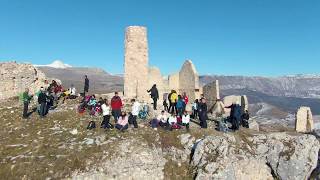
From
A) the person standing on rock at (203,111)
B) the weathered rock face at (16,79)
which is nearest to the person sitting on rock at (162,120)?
the person standing on rock at (203,111)

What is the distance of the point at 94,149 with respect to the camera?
2586cm

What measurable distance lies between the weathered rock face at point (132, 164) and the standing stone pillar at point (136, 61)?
15.8m

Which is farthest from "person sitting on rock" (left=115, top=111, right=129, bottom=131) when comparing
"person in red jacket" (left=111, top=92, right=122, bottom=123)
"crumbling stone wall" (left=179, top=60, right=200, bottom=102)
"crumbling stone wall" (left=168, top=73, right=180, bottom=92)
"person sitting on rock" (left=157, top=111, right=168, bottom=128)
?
"crumbling stone wall" (left=168, top=73, right=180, bottom=92)

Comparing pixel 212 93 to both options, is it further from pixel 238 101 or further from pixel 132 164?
pixel 132 164

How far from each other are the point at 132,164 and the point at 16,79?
20.3 metres

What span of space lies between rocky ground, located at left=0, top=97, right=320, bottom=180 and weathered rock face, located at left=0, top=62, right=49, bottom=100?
9.32m

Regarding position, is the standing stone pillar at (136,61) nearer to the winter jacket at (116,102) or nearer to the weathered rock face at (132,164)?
the winter jacket at (116,102)

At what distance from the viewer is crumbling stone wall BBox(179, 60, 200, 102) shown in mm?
47938

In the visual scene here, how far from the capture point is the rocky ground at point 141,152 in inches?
960

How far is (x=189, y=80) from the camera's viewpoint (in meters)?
49.6

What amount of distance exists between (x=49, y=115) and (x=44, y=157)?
739 centimetres

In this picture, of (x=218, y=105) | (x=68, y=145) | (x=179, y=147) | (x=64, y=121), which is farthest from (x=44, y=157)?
(x=218, y=105)

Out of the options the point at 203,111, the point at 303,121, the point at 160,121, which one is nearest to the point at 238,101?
the point at 303,121

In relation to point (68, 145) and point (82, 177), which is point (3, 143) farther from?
point (82, 177)
